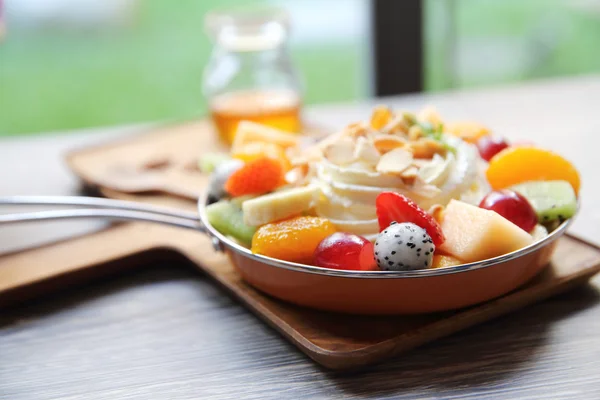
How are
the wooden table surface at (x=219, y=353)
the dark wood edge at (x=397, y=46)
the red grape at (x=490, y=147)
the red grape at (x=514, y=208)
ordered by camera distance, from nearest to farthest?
1. the wooden table surface at (x=219, y=353)
2. the red grape at (x=514, y=208)
3. the red grape at (x=490, y=147)
4. the dark wood edge at (x=397, y=46)

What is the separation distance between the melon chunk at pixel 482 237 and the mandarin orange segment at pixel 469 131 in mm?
330

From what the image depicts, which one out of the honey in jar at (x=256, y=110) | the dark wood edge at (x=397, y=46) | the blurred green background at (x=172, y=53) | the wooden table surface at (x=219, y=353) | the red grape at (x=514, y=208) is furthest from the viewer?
the blurred green background at (x=172, y=53)

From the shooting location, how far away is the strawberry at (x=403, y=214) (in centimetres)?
94

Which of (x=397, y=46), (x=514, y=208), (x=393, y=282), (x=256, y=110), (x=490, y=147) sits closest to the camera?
(x=393, y=282)

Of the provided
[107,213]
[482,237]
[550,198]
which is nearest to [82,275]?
[107,213]

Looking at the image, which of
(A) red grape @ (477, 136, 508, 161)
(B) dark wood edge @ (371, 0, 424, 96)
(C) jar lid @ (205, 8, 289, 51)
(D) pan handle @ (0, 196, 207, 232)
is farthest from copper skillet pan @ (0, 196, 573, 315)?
(B) dark wood edge @ (371, 0, 424, 96)

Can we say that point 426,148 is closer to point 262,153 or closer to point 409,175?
point 409,175

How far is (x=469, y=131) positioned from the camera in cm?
128

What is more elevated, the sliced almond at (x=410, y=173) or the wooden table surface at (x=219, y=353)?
the sliced almond at (x=410, y=173)

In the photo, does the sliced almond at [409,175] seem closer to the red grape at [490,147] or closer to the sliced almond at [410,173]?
the sliced almond at [410,173]

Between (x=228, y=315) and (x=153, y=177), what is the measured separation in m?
0.66

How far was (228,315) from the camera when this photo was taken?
1.06 m

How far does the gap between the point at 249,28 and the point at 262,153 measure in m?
0.76

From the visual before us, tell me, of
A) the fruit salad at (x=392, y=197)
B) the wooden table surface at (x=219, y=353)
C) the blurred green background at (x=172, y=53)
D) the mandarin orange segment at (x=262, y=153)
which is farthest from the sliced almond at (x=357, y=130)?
the blurred green background at (x=172, y=53)
